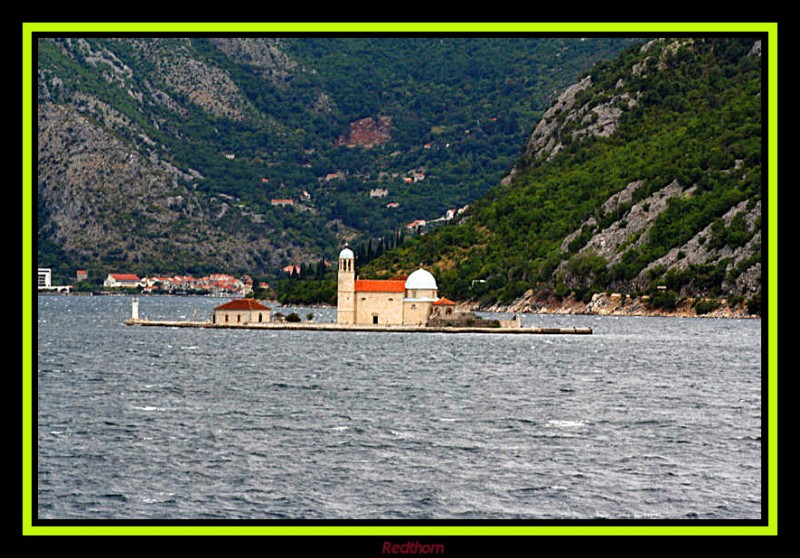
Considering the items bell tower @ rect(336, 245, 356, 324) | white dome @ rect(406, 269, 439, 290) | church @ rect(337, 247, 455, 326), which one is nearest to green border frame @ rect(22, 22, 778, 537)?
bell tower @ rect(336, 245, 356, 324)

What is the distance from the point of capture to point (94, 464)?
1758 inches

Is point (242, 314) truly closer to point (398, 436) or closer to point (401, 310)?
point (401, 310)

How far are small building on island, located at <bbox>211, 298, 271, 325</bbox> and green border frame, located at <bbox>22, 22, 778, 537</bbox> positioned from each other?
139348 mm

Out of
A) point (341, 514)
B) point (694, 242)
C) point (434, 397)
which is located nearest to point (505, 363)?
point (434, 397)

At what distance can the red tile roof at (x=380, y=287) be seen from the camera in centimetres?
14675

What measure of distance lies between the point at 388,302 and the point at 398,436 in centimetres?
9343

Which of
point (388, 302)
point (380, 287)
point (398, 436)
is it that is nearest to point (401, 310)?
point (388, 302)

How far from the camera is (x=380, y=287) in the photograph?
5812 inches

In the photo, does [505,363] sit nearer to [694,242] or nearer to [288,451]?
[288,451]

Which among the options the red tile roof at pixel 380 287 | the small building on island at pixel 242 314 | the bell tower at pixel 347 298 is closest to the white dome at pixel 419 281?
the red tile roof at pixel 380 287
